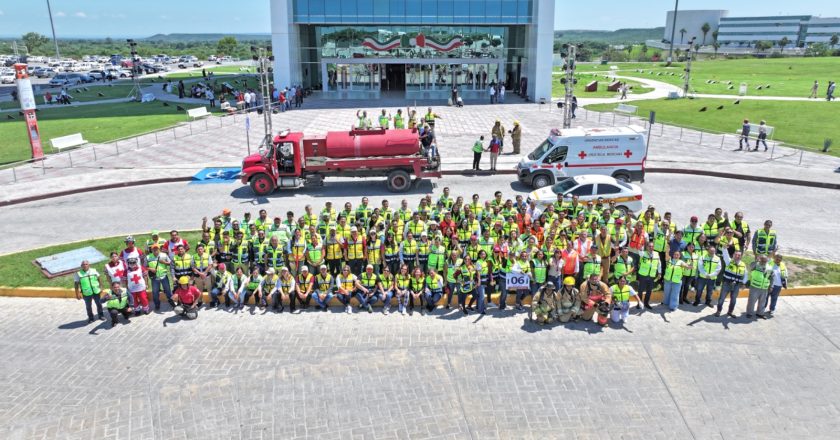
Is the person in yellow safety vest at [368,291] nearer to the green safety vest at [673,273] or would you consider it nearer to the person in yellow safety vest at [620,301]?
the person in yellow safety vest at [620,301]

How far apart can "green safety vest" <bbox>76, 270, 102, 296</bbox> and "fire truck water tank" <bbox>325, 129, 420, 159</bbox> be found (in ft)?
33.9

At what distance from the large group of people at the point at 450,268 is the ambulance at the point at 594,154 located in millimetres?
7083

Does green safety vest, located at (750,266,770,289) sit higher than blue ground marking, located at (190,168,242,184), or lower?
higher

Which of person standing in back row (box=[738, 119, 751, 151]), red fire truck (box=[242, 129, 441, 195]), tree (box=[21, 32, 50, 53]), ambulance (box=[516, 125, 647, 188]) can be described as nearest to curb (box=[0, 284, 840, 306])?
ambulance (box=[516, 125, 647, 188])

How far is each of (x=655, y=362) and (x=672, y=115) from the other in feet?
113

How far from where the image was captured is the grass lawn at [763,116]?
1255 inches

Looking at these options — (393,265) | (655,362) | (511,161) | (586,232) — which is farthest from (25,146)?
(655,362)

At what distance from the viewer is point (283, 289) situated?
1194 cm

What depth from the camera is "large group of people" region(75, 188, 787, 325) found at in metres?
11.4

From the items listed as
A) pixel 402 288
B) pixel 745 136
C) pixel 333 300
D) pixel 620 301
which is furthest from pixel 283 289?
pixel 745 136

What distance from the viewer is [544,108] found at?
1729 inches

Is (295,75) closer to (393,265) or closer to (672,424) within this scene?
(393,265)

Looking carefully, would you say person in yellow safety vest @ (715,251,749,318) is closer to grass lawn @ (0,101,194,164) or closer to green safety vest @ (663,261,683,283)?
green safety vest @ (663,261,683,283)

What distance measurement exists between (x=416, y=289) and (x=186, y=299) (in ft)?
15.3
